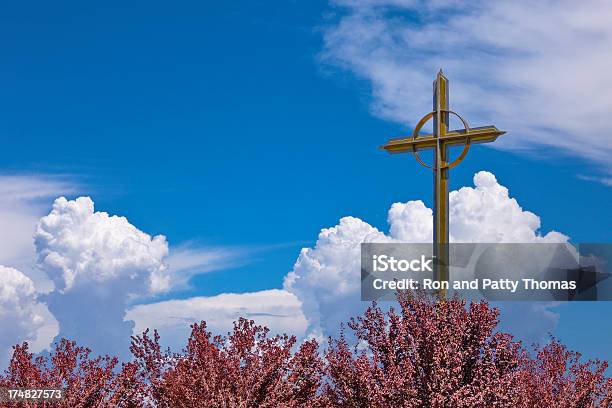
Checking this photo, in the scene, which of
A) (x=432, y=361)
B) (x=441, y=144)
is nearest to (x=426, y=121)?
(x=441, y=144)

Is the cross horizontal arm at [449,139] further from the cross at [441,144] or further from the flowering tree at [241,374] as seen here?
the flowering tree at [241,374]

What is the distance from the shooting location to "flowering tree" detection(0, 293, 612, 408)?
15.5m

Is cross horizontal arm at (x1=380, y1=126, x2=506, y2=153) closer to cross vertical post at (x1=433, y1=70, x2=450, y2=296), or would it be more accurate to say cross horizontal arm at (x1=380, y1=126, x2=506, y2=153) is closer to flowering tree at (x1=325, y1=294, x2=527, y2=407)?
cross vertical post at (x1=433, y1=70, x2=450, y2=296)

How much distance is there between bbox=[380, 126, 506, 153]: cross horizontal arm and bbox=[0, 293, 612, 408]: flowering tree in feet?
13.2

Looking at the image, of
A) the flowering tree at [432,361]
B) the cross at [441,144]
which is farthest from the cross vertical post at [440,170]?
the flowering tree at [432,361]

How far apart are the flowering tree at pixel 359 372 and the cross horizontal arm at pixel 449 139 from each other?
403 cm

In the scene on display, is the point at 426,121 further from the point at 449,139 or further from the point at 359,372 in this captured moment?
the point at 359,372

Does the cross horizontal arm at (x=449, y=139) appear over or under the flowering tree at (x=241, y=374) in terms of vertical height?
over

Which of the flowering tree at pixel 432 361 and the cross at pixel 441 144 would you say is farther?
the cross at pixel 441 144

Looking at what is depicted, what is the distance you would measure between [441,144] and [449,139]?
22 cm

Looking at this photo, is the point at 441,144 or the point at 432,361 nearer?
the point at 432,361

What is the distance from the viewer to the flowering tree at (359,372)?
612 inches

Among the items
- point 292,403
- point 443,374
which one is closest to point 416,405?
point 443,374

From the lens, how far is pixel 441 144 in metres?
19.0
